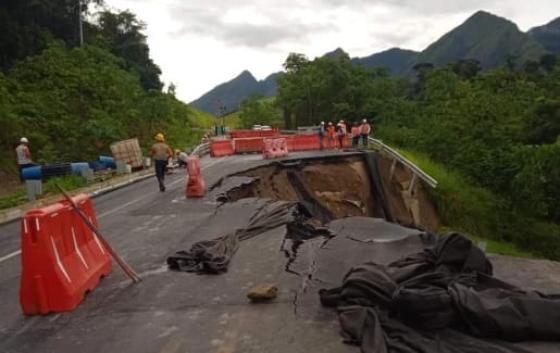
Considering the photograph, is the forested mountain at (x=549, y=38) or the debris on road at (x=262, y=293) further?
the forested mountain at (x=549, y=38)

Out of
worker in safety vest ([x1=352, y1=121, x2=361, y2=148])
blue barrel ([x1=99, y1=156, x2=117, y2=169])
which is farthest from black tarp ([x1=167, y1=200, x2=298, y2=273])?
worker in safety vest ([x1=352, y1=121, x2=361, y2=148])

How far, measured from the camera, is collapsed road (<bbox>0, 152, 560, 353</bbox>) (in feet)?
17.4

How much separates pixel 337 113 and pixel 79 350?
58969mm

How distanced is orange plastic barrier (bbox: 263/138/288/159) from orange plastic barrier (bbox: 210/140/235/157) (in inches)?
251

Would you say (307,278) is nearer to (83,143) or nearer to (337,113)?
(83,143)

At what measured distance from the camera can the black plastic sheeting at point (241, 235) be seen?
25.9 feet

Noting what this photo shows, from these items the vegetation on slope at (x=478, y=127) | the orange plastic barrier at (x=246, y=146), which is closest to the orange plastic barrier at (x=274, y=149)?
the orange plastic barrier at (x=246, y=146)

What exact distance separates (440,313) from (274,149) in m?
23.9

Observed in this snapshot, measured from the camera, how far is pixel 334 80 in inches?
2564

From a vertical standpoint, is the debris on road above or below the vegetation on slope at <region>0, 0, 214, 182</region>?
below

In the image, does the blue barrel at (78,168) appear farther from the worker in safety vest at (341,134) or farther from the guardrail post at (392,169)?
the worker in safety vest at (341,134)

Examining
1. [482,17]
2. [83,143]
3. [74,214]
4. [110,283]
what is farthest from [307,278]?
[482,17]

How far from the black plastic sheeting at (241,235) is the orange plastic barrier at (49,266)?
150cm

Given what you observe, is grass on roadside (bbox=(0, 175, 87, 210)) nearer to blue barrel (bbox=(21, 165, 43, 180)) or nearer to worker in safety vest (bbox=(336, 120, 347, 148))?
blue barrel (bbox=(21, 165, 43, 180))
